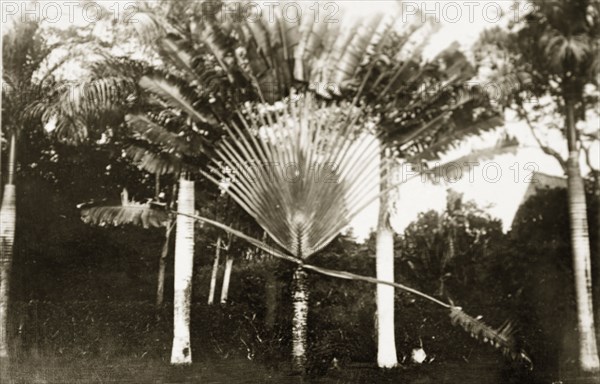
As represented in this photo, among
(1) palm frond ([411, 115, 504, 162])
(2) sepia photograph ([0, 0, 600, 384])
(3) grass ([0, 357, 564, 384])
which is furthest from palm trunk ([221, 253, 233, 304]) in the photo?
(1) palm frond ([411, 115, 504, 162])

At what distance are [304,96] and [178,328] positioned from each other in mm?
4021

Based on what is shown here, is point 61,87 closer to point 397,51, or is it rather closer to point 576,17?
point 397,51

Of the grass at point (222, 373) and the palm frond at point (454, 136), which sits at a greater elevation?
the palm frond at point (454, 136)

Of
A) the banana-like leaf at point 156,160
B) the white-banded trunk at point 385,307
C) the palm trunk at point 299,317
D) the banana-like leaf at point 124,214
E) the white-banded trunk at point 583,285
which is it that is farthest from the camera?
the white-banded trunk at point 583,285

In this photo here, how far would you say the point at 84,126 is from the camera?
841cm

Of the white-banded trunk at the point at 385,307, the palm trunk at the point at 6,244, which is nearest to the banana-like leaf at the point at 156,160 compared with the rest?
the palm trunk at the point at 6,244

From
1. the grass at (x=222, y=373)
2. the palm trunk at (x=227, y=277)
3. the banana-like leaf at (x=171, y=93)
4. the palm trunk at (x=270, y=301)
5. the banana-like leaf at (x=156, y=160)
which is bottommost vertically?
the grass at (x=222, y=373)

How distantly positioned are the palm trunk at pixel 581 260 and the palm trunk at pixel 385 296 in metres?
3.14

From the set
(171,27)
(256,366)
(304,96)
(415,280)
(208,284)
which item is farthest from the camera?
(208,284)

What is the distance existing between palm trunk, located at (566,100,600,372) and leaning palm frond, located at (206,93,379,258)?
4.05m

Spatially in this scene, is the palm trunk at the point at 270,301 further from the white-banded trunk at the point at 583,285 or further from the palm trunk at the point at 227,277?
the white-banded trunk at the point at 583,285

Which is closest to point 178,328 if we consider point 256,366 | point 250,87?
point 256,366

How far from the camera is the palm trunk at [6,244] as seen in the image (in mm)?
8141

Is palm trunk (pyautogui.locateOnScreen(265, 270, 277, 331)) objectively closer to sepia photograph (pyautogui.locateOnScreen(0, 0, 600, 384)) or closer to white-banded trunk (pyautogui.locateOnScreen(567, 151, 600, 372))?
sepia photograph (pyautogui.locateOnScreen(0, 0, 600, 384))
